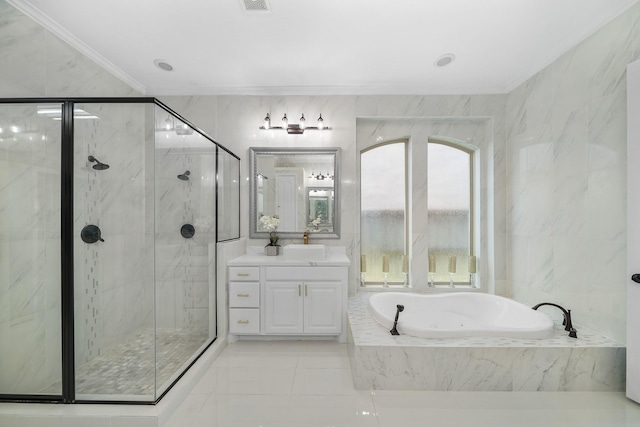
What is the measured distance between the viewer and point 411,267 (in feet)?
11.5

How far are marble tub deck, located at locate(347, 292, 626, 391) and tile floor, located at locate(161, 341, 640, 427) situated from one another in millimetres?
59

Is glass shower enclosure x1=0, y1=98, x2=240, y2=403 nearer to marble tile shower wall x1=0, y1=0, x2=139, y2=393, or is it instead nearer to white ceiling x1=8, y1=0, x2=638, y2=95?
marble tile shower wall x1=0, y1=0, x2=139, y2=393

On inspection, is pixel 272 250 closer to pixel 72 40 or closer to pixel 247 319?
pixel 247 319

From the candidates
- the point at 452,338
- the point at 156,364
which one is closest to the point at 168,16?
the point at 156,364

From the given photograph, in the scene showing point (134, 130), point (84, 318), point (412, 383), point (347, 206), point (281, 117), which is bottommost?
point (412, 383)

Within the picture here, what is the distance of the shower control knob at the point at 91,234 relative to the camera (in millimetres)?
1879

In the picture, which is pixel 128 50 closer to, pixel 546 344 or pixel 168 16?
pixel 168 16

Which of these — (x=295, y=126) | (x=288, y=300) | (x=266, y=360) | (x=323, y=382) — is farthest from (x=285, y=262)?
(x=295, y=126)

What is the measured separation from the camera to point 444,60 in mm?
2756

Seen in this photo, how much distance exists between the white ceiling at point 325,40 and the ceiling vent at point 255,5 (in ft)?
0.13

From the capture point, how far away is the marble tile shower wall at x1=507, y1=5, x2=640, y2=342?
212cm

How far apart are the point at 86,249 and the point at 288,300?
5.51 ft

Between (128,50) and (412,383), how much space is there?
369cm

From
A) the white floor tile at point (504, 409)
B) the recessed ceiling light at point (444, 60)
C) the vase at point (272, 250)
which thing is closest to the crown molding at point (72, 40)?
the vase at point (272, 250)
